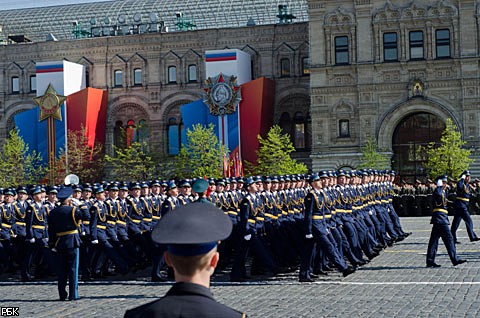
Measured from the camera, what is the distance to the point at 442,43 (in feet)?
150

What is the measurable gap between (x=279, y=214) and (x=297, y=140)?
3519cm

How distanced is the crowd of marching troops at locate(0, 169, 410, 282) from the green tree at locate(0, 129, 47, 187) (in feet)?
106

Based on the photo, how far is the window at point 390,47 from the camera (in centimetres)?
4606

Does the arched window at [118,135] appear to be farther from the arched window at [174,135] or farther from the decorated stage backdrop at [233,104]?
the decorated stage backdrop at [233,104]

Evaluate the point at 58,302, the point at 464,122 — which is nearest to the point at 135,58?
the point at 464,122

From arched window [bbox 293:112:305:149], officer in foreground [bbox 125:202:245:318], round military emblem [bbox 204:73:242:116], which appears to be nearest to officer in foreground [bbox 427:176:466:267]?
officer in foreground [bbox 125:202:245:318]

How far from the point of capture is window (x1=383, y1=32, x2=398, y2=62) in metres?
46.1

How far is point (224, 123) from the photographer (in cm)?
4909

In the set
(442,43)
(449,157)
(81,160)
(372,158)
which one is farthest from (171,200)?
(81,160)

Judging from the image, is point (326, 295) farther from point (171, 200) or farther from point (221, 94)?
point (221, 94)

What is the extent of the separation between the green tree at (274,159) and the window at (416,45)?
8.21 m

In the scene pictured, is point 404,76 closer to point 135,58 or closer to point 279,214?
point 135,58

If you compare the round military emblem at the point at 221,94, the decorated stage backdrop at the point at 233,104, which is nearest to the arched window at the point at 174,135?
the decorated stage backdrop at the point at 233,104

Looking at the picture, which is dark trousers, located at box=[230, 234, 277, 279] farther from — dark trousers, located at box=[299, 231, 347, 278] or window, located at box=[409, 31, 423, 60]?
window, located at box=[409, 31, 423, 60]
